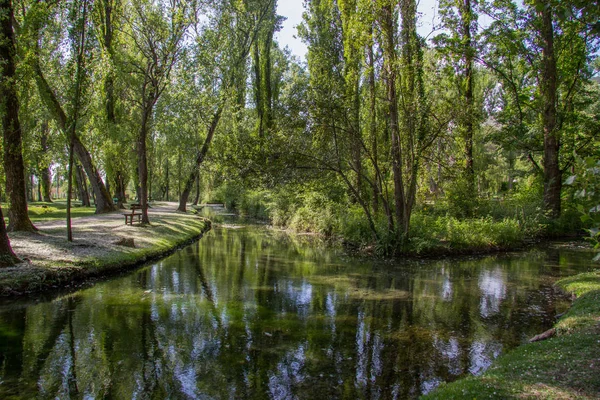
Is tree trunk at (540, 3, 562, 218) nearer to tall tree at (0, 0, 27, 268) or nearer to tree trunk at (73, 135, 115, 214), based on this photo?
tall tree at (0, 0, 27, 268)

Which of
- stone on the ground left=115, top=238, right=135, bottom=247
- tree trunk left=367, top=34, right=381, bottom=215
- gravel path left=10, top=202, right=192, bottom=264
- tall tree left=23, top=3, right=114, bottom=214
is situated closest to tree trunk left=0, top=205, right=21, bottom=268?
gravel path left=10, top=202, right=192, bottom=264

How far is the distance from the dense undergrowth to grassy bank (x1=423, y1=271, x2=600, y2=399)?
34.3 ft

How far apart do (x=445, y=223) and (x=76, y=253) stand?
15.5m

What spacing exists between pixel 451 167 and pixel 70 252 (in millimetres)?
15592

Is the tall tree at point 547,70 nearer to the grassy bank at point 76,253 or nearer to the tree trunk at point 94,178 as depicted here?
the grassy bank at point 76,253

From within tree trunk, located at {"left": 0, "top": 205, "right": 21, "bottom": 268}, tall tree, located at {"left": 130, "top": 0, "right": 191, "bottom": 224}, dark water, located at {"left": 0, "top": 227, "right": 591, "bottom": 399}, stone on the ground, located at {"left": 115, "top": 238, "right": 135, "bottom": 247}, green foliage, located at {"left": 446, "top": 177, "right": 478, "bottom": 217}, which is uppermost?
tall tree, located at {"left": 130, "top": 0, "right": 191, "bottom": 224}

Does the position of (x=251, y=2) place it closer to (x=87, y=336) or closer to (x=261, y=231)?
(x=261, y=231)

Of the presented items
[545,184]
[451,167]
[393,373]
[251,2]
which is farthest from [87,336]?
[251,2]

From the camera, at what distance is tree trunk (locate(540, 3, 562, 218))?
818 inches

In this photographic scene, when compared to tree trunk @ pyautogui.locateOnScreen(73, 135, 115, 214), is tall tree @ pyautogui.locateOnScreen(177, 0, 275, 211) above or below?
above

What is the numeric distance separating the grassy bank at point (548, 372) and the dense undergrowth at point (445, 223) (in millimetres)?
10460

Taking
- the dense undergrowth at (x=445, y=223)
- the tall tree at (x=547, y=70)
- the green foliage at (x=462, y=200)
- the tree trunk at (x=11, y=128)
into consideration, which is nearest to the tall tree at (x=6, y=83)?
the tree trunk at (x=11, y=128)

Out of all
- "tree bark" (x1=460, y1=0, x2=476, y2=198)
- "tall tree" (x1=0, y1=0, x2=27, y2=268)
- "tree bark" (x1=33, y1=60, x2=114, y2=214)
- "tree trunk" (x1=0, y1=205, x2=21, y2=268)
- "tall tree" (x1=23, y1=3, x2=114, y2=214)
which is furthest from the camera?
"tree bark" (x1=460, y1=0, x2=476, y2=198)

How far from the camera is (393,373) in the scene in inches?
238
